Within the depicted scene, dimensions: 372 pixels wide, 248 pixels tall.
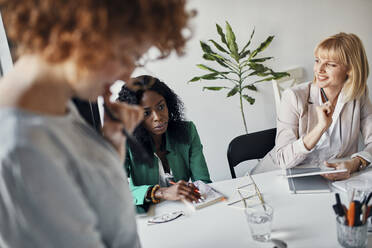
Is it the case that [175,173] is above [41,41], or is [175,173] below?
below

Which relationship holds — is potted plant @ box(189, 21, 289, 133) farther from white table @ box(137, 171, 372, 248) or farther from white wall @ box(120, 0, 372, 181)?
white table @ box(137, 171, 372, 248)

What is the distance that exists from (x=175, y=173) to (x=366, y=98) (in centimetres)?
113

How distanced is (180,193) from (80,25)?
843mm

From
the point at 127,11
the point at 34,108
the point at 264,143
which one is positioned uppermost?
the point at 127,11

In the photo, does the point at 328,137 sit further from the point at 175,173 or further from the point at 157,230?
the point at 157,230

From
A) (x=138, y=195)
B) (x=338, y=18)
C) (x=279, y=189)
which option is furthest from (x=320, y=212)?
(x=338, y=18)

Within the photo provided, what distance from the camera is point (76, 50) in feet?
1.53

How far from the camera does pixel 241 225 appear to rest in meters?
0.99

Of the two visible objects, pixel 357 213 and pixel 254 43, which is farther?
pixel 254 43

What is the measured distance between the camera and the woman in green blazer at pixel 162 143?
147cm

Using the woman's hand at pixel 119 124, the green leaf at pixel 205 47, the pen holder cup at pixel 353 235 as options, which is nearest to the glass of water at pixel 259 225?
the pen holder cup at pixel 353 235

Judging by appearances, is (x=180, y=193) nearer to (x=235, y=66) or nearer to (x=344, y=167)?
(x=344, y=167)

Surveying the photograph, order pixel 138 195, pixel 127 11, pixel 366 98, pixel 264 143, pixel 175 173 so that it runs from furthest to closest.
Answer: pixel 264 143, pixel 366 98, pixel 175 173, pixel 138 195, pixel 127 11

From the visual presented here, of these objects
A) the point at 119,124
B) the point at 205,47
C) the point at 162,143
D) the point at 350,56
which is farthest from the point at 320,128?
the point at 205,47
